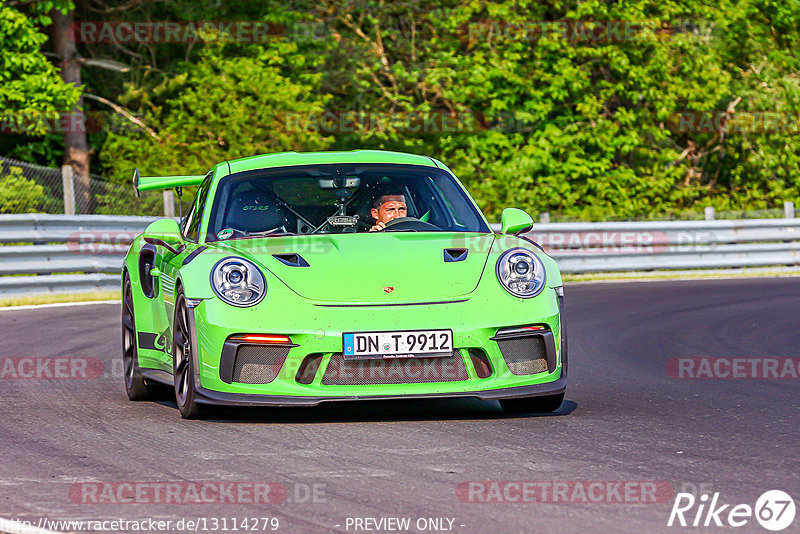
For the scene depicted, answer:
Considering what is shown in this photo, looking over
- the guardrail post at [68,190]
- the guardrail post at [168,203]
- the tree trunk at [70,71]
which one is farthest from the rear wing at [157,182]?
the tree trunk at [70,71]

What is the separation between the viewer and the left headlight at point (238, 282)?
21.5 feet

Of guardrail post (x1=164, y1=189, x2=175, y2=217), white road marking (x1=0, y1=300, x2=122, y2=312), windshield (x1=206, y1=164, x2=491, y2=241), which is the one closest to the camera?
windshield (x1=206, y1=164, x2=491, y2=241)

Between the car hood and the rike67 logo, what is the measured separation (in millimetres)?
2166

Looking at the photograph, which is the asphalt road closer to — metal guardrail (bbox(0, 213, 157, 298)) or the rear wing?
the rear wing

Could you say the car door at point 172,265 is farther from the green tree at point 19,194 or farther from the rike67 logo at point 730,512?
the green tree at point 19,194

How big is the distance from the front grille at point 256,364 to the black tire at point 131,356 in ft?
5.14

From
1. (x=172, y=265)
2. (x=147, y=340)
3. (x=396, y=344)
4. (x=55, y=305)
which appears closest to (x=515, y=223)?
(x=396, y=344)

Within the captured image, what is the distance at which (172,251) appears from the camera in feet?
24.9

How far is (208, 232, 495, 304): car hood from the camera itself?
21.5ft

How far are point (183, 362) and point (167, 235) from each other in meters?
0.85

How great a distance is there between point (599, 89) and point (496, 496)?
986 inches

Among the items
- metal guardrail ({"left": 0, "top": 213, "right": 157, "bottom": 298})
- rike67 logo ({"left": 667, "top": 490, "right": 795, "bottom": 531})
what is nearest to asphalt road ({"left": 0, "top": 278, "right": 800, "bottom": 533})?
rike67 logo ({"left": 667, "top": 490, "right": 795, "bottom": 531})

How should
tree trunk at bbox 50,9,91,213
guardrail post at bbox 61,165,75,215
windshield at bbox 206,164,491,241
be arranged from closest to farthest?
windshield at bbox 206,164,491,241 < guardrail post at bbox 61,165,75,215 < tree trunk at bbox 50,9,91,213

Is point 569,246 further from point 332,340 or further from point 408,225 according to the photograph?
point 332,340
